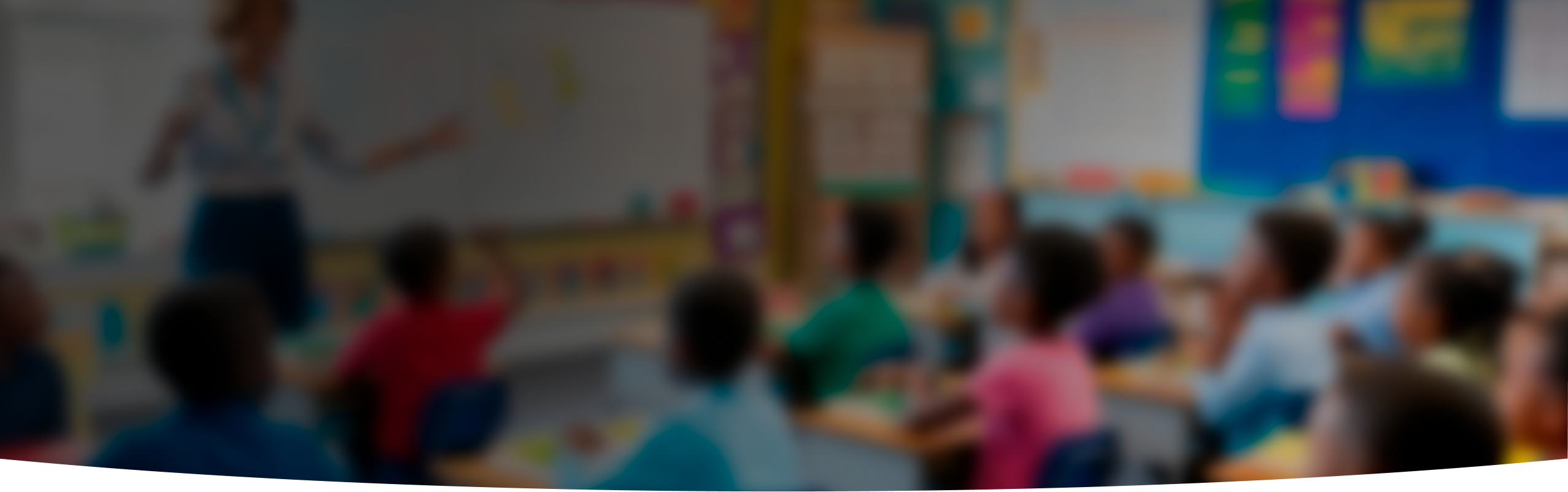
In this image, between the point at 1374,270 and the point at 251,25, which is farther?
the point at 1374,270

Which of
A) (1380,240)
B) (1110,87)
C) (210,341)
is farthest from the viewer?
(1380,240)

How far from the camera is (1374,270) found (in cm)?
140

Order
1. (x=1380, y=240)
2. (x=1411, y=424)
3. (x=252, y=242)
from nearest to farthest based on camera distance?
(x=1411, y=424)
(x=252, y=242)
(x=1380, y=240)

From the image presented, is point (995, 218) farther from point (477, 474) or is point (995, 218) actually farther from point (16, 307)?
point (16, 307)

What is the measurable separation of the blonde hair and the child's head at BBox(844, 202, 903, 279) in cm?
55

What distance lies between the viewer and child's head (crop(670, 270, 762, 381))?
828 millimetres

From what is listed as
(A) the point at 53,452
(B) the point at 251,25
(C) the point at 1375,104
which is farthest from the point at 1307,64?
(A) the point at 53,452

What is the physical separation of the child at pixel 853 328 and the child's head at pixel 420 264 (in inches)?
15.2

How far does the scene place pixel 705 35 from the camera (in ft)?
3.40

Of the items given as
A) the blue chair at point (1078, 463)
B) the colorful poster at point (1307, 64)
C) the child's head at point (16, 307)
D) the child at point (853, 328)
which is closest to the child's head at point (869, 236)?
the child at point (853, 328)

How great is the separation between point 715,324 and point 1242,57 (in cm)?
69

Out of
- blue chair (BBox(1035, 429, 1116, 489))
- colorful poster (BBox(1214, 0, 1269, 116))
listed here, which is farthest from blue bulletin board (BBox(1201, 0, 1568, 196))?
blue chair (BBox(1035, 429, 1116, 489))

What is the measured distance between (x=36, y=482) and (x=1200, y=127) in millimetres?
1099

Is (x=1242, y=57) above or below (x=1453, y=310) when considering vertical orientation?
above
